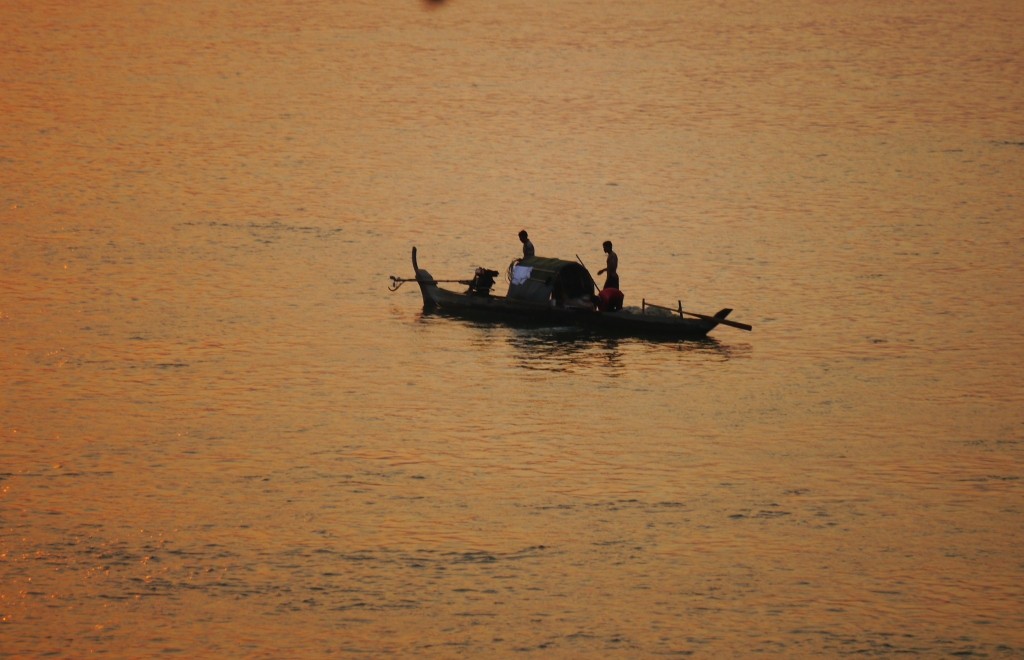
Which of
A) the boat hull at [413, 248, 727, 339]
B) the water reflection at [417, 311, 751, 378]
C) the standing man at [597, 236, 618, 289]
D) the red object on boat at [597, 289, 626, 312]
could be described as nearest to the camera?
the water reflection at [417, 311, 751, 378]

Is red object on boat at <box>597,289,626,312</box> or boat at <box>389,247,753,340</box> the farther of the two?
red object on boat at <box>597,289,626,312</box>

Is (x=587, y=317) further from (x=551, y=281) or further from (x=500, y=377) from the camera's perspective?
(x=500, y=377)

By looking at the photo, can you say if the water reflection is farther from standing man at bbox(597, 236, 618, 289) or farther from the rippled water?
standing man at bbox(597, 236, 618, 289)

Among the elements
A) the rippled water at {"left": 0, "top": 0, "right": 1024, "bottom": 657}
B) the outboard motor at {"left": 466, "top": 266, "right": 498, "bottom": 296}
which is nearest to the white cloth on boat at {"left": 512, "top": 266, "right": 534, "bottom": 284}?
the outboard motor at {"left": 466, "top": 266, "right": 498, "bottom": 296}

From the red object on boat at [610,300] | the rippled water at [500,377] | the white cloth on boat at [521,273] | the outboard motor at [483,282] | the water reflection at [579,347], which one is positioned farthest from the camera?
the outboard motor at [483,282]

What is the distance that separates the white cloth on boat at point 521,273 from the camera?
73.6 ft

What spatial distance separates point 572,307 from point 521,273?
91 centimetres

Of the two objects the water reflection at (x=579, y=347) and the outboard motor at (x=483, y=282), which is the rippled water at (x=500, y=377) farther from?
the outboard motor at (x=483, y=282)

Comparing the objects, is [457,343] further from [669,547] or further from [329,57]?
[329,57]

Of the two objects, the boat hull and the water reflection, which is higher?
the boat hull

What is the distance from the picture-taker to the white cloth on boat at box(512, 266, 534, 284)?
2244 centimetres

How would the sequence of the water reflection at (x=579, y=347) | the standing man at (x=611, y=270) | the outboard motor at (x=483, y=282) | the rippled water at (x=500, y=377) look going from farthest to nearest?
the outboard motor at (x=483, y=282) → the standing man at (x=611, y=270) → the water reflection at (x=579, y=347) → the rippled water at (x=500, y=377)

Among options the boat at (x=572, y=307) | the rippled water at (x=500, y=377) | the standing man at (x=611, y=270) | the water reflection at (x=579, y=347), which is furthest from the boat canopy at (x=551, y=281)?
the rippled water at (x=500, y=377)

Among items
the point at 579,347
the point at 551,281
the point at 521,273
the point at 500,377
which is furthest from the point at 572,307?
the point at 500,377
